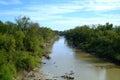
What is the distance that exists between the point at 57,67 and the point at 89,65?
7161 mm

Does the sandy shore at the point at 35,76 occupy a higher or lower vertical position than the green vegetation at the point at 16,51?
lower

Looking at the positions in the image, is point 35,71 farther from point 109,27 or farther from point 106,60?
point 109,27

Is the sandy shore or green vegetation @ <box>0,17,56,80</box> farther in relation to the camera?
the sandy shore

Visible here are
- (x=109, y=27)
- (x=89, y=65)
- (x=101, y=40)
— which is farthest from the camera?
(x=109, y=27)

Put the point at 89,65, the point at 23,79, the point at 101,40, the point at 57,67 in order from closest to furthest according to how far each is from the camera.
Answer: the point at 23,79 < the point at 57,67 < the point at 89,65 < the point at 101,40

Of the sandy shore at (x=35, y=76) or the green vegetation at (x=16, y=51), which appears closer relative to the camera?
the green vegetation at (x=16, y=51)

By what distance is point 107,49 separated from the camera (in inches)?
2601

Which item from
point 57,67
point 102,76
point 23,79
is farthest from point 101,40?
point 23,79

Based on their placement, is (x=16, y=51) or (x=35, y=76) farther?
(x=16, y=51)

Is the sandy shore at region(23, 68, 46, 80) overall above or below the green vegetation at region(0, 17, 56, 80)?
below

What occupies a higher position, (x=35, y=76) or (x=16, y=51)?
(x=16, y=51)

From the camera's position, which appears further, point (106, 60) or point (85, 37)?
point (85, 37)

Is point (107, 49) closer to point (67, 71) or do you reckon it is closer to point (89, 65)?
point (89, 65)

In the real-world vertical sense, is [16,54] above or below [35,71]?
above
